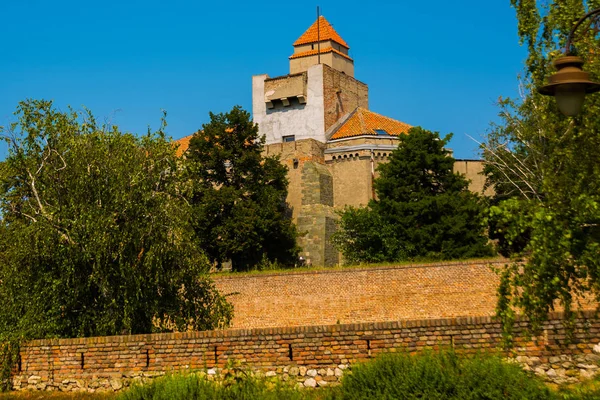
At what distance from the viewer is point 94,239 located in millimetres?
17594

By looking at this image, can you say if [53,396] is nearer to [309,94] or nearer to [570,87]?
[570,87]

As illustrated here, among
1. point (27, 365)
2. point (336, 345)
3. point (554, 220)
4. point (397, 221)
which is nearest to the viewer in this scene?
point (554, 220)

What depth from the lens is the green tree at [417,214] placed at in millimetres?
33781

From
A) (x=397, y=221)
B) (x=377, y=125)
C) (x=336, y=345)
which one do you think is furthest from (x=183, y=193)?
(x=377, y=125)

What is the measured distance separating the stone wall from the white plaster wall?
104ft

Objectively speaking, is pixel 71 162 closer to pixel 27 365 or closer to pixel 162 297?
pixel 162 297

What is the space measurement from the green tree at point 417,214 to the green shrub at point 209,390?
2127 centimetres

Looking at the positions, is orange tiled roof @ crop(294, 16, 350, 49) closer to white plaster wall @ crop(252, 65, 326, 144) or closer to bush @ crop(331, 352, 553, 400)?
white plaster wall @ crop(252, 65, 326, 144)

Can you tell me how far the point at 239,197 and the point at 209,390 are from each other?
26893mm

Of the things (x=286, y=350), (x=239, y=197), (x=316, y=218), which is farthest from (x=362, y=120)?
(x=286, y=350)

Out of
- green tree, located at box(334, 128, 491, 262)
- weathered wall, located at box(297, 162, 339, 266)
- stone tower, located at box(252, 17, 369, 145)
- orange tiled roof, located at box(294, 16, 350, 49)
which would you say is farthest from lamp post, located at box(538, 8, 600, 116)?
orange tiled roof, located at box(294, 16, 350, 49)

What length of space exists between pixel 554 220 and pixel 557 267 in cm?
61

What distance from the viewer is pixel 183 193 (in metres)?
20.4

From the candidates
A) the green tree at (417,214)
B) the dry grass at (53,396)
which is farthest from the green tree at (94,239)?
the green tree at (417,214)
